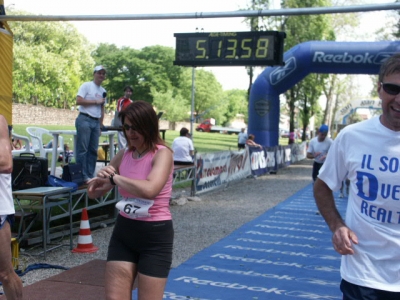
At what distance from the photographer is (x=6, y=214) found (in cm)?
407

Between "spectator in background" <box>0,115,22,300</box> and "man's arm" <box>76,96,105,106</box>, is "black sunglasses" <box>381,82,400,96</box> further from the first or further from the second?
"man's arm" <box>76,96,105,106</box>

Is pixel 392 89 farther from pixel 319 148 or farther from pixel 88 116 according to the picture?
pixel 319 148

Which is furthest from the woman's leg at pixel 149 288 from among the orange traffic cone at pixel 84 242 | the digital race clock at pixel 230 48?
the digital race clock at pixel 230 48

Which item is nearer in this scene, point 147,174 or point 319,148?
point 147,174

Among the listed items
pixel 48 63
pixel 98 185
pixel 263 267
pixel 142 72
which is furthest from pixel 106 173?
pixel 142 72

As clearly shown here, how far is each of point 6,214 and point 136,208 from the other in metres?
1.15

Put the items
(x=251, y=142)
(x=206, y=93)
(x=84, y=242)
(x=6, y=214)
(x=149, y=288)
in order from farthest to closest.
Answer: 1. (x=206, y=93)
2. (x=251, y=142)
3. (x=84, y=242)
4. (x=6, y=214)
5. (x=149, y=288)

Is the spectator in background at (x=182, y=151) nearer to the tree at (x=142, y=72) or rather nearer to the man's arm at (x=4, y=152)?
the man's arm at (x=4, y=152)

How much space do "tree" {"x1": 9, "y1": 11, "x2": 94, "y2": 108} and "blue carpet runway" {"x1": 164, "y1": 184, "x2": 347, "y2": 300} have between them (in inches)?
2390

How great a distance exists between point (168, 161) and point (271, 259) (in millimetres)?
4696

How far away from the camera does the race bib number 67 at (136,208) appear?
11.5 feet

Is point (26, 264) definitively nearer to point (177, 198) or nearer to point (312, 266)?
point (312, 266)

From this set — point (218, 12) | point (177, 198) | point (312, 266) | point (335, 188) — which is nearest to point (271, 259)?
point (312, 266)

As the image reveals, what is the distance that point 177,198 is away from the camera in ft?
45.8
